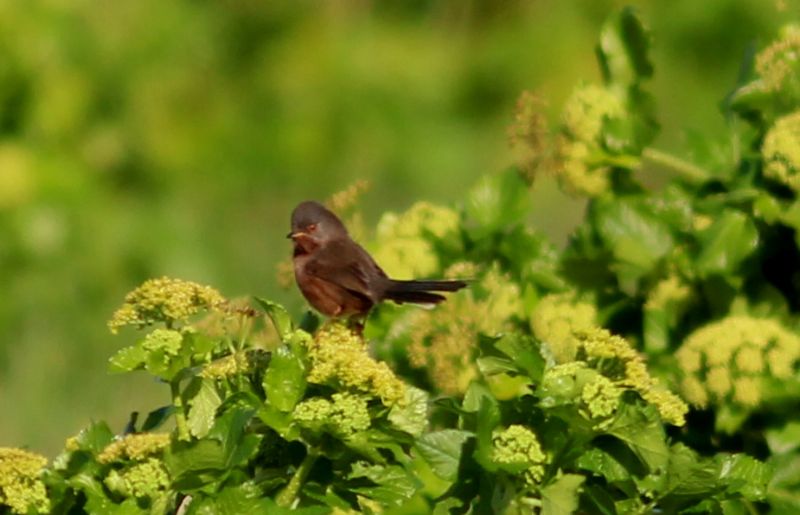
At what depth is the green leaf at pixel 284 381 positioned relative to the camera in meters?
2.08

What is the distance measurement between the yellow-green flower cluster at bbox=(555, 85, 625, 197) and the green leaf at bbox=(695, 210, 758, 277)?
0.29 meters

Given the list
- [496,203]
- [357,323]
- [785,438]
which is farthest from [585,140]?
[785,438]

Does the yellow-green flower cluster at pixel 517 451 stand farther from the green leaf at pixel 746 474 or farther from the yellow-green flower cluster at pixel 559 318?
the yellow-green flower cluster at pixel 559 318

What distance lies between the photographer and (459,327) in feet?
9.93

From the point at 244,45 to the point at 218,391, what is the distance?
6.95 metres

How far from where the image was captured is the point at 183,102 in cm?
820

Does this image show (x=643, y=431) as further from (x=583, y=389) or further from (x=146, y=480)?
(x=146, y=480)

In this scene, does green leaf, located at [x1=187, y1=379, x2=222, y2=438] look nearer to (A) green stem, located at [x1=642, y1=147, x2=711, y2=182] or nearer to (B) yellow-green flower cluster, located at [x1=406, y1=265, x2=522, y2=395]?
(B) yellow-green flower cluster, located at [x1=406, y1=265, x2=522, y2=395]

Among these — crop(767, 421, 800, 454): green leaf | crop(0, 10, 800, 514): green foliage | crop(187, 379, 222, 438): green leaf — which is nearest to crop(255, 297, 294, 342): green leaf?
crop(0, 10, 800, 514): green foliage

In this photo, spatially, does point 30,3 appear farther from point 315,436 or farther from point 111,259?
point 315,436

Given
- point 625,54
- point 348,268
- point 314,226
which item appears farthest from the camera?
point 314,226

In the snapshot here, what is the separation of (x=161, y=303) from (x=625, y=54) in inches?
57.8

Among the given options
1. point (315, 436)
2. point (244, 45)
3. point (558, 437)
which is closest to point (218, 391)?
point (315, 436)

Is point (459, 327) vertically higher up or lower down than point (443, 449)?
higher up
